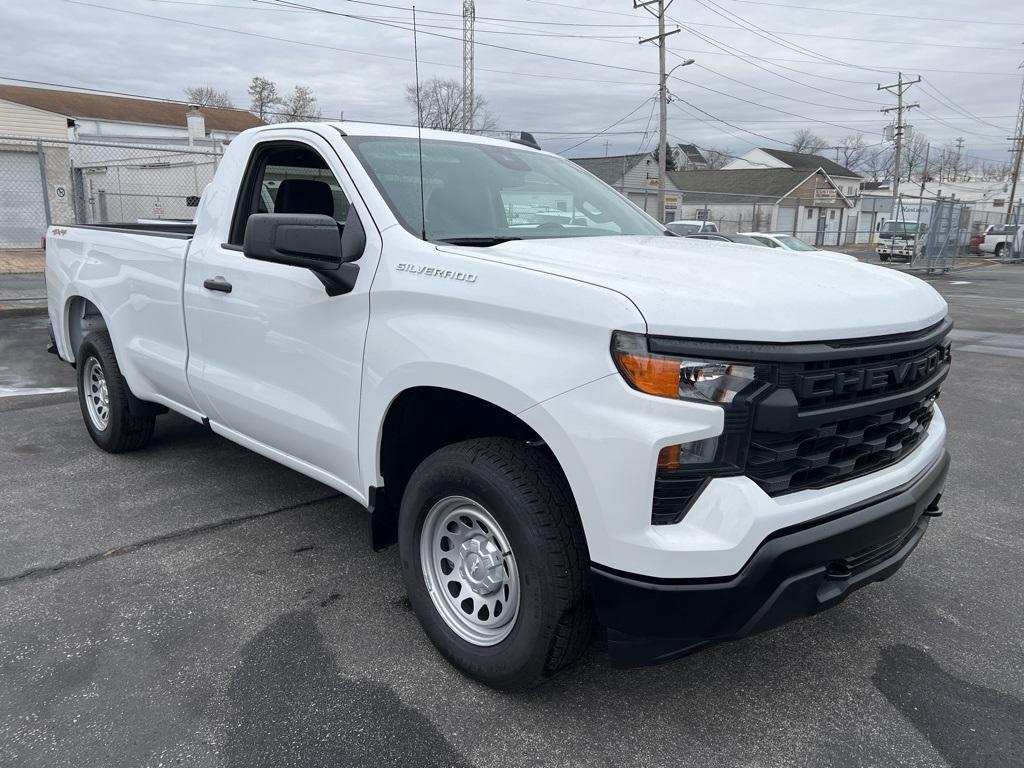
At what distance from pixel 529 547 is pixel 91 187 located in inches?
1004

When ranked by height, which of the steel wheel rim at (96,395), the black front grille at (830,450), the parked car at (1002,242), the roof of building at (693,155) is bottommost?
the parked car at (1002,242)

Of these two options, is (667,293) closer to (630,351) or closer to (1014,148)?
(630,351)

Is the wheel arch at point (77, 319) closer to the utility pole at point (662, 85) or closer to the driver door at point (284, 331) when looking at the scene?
the driver door at point (284, 331)

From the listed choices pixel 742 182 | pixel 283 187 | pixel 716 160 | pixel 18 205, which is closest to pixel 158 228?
pixel 283 187

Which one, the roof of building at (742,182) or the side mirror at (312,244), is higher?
the roof of building at (742,182)

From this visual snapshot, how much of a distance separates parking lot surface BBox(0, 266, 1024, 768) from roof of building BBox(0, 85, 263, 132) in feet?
141

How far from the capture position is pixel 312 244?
9.49 ft

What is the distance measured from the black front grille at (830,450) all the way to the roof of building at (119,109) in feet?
147

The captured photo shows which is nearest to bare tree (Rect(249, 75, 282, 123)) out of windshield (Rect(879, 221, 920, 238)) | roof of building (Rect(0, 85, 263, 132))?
roof of building (Rect(0, 85, 263, 132))

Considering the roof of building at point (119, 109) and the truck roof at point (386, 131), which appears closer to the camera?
the truck roof at point (386, 131)

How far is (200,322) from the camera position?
4039mm

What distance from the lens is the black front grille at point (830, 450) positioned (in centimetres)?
225

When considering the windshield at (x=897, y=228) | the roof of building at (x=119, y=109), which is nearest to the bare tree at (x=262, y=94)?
the roof of building at (x=119, y=109)

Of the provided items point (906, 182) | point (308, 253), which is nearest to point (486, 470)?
point (308, 253)
